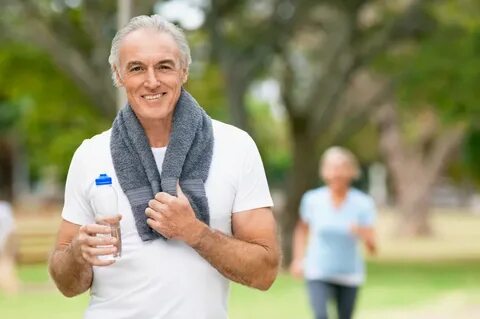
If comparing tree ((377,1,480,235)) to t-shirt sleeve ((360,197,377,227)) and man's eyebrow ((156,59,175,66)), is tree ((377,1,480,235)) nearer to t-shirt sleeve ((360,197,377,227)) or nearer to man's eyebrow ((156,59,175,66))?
t-shirt sleeve ((360,197,377,227))

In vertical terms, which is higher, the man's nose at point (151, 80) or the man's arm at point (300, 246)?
the man's arm at point (300, 246)

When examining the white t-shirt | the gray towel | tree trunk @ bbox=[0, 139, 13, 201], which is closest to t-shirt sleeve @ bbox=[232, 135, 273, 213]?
the white t-shirt

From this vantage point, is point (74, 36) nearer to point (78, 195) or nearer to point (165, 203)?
point (78, 195)

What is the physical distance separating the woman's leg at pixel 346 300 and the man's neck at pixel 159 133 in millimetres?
6782

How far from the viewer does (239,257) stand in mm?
4137

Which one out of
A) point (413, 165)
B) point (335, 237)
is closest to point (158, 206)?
point (335, 237)

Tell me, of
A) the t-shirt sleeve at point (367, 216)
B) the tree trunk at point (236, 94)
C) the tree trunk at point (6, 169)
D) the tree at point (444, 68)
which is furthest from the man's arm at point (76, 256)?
the tree trunk at point (6, 169)

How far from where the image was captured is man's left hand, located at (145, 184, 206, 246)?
403cm

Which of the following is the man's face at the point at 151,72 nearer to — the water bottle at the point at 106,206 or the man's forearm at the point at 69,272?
the water bottle at the point at 106,206

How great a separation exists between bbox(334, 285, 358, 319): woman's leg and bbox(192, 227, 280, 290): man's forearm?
6680 mm

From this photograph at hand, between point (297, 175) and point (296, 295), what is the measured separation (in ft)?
29.7

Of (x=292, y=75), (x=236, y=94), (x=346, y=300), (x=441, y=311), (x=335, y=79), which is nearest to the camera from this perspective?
(x=346, y=300)

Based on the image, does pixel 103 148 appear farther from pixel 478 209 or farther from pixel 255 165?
pixel 478 209

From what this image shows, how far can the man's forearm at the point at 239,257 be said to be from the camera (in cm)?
409
